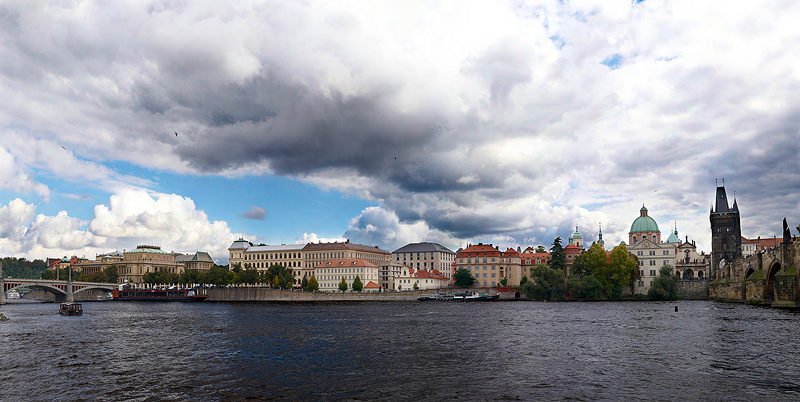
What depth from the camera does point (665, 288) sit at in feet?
417

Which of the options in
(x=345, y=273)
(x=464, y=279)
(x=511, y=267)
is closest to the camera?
(x=464, y=279)

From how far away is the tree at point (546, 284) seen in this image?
129875 millimetres

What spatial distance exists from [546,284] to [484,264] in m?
56.6

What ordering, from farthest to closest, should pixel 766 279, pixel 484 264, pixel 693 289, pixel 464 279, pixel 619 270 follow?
pixel 484 264
pixel 464 279
pixel 693 289
pixel 619 270
pixel 766 279

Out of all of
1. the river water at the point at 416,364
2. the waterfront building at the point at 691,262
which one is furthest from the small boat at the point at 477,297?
the river water at the point at 416,364

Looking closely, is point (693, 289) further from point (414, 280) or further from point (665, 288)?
point (414, 280)

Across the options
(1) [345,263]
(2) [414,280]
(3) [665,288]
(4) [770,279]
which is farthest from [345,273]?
(4) [770,279]

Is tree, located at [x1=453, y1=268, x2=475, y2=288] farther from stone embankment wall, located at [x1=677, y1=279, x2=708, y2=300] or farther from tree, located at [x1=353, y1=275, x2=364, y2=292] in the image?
stone embankment wall, located at [x1=677, y1=279, x2=708, y2=300]

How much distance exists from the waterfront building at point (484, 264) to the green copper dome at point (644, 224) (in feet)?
164

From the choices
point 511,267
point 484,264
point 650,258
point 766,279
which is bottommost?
Answer: point 511,267

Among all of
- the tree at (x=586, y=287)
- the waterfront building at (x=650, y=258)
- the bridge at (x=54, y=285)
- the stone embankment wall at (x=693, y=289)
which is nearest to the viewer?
the tree at (x=586, y=287)

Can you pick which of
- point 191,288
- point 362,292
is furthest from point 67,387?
point 191,288

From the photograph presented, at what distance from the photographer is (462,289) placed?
168625mm

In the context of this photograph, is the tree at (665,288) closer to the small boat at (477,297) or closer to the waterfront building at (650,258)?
the waterfront building at (650,258)
